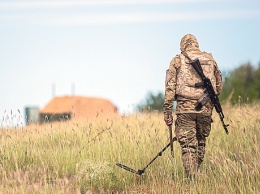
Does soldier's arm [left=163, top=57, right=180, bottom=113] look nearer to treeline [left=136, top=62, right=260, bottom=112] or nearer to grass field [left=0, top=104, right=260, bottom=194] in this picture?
grass field [left=0, top=104, right=260, bottom=194]

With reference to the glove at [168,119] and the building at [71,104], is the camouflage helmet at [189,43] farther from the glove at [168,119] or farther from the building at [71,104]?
the building at [71,104]

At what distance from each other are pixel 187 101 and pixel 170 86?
1.17 feet

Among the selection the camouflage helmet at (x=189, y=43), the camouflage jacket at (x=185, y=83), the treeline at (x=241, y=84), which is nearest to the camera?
the camouflage jacket at (x=185, y=83)

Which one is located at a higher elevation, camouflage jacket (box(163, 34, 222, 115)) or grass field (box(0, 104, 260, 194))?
camouflage jacket (box(163, 34, 222, 115))

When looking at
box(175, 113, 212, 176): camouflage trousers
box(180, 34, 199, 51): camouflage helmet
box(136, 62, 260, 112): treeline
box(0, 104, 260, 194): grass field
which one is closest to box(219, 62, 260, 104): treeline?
box(136, 62, 260, 112): treeline

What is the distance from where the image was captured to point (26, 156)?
27.7 ft

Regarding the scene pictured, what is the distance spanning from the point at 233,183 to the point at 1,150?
13.7 feet

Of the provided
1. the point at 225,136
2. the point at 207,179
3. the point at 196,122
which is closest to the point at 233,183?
the point at 207,179

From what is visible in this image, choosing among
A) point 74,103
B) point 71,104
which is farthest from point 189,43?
point 71,104

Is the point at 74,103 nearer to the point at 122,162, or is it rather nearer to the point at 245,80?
the point at 245,80

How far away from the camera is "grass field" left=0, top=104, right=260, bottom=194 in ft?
20.8

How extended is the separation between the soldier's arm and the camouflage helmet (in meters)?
0.37

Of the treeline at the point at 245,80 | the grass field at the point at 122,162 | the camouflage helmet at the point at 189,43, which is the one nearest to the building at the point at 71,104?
the treeline at the point at 245,80

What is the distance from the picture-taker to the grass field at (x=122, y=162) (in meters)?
6.34
